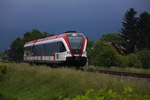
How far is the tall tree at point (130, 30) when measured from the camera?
78.0m

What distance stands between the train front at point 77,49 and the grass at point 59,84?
10.4 feet

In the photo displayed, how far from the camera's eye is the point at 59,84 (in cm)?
1622

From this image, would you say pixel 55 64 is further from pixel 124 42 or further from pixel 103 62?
pixel 124 42

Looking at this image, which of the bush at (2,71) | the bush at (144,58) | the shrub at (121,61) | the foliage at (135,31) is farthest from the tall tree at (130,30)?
the bush at (2,71)

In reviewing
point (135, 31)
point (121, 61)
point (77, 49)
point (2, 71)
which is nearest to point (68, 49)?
point (77, 49)

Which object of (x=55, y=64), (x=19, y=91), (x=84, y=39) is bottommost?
(x=19, y=91)

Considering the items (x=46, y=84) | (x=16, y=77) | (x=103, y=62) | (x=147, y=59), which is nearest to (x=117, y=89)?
(x=46, y=84)

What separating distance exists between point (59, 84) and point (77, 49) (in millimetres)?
7684

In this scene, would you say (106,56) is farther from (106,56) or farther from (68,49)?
(68,49)

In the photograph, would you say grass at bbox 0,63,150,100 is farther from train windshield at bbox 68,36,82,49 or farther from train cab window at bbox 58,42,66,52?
train windshield at bbox 68,36,82,49

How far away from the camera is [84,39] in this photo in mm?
24359

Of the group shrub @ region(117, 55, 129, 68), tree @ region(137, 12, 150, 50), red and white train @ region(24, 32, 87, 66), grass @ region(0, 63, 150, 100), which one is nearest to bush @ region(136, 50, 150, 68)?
shrub @ region(117, 55, 129, 68)

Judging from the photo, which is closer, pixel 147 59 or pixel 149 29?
pixel 147 59

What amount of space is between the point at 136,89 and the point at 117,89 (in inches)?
30.6
